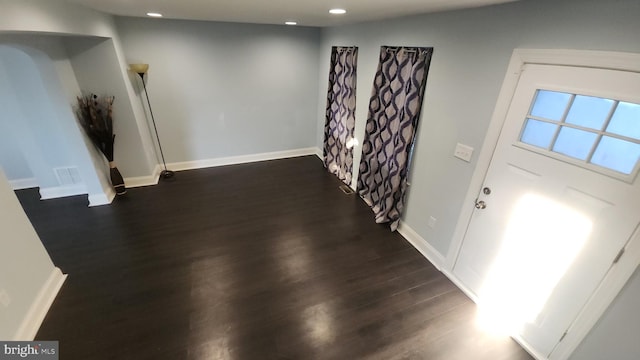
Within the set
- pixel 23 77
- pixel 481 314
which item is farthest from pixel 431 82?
pixel 23 77

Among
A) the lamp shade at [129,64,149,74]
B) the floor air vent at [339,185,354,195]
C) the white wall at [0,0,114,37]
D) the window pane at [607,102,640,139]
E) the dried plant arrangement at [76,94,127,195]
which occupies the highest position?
the white wall at [0,0,114,37]

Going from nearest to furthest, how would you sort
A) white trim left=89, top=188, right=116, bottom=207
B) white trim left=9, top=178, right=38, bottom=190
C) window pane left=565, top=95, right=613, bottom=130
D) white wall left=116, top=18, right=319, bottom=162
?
1. window pane left=565, top=95, right=613, bottom=130
2. white trim left=89, top=188, right=116, bottom=207
3. white trim left=9, top=178, right=38, bottom=190
4. white wall left=116, top=18, right=319, bottom=162

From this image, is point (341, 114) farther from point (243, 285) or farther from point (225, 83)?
point (243, 285)

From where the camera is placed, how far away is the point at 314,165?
4.95 metres

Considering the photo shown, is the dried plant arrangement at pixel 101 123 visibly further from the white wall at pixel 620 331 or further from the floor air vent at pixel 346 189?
the white wall at pixel 620 331

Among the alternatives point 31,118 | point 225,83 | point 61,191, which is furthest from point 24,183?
point 225,83

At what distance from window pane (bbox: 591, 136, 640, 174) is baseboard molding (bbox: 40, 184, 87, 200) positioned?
5.40 metres

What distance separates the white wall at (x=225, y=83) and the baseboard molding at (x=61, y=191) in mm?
1219

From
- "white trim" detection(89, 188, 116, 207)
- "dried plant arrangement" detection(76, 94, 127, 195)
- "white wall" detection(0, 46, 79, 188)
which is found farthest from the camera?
"white trim" detection(89, 188, 116, 207)

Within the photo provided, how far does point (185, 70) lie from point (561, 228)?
482 cm

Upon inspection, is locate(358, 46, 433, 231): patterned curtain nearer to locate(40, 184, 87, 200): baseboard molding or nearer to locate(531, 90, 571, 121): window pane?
locate(531, 90, 571, 121): window pane

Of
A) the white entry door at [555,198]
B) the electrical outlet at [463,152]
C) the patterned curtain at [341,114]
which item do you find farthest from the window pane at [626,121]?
the patterned curtain at [341,114]

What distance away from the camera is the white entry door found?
1374 mm

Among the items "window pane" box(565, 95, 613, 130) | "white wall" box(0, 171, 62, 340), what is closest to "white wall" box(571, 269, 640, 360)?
"window pane" box(565, 95, 613, 130)
